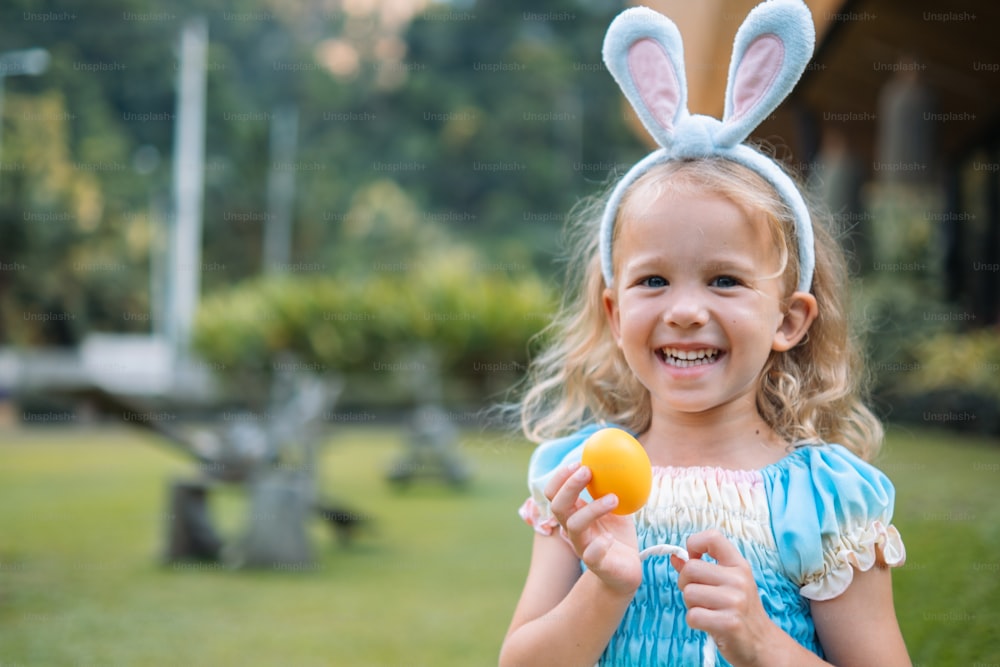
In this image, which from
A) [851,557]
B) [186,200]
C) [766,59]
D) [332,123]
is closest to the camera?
[851,557]

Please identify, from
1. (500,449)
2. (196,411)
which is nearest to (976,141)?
(500,449)

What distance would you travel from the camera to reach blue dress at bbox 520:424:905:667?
1.71 m

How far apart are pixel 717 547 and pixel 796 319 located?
1.67 ft

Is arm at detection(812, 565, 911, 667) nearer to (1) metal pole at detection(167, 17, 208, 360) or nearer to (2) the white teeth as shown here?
(2) the white teeth

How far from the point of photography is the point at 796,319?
1925 mm

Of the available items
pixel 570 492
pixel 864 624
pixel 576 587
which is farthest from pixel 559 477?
pixel 864 624

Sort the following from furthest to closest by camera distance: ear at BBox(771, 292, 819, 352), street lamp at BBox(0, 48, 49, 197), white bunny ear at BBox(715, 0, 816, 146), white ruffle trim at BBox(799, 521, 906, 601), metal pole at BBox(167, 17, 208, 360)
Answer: metal pole at BBox(167, 17, 208, 360), street lamp at BBox(0, 48, 49, 197), ear at BBox(771, 292, 819, 352), white bunny ear at BBox(715, 0, 816, 146), white ruffle trim at BBox(799, 521, 906, 601)

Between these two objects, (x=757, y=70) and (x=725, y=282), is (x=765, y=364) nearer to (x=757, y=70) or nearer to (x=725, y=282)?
(x=725, y=282)

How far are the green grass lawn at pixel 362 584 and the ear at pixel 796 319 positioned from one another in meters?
1.06

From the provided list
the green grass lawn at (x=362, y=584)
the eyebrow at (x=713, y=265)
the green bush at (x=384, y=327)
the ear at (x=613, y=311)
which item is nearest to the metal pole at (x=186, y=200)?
the green bush at (x=384, y=327)

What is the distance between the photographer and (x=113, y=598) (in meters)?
6.21

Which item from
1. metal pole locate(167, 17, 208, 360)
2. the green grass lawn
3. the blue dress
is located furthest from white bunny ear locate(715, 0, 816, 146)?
metal pole locate(167, 17, 208, 360)

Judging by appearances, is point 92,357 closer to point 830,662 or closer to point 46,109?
point 46,109

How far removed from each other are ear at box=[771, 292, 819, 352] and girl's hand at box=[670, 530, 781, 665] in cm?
44
